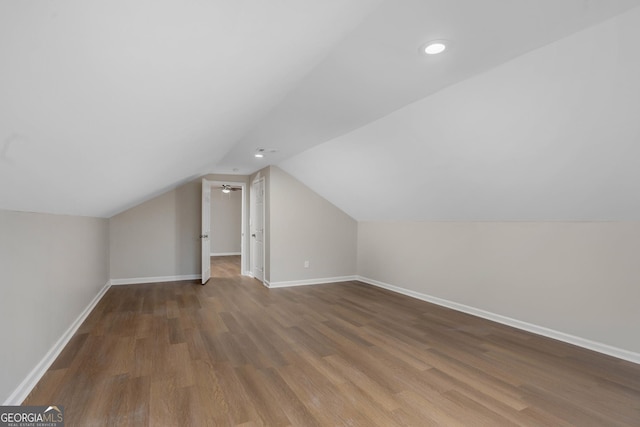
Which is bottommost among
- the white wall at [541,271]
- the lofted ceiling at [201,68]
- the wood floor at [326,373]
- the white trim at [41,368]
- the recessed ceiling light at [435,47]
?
the wood floor at [326,373]

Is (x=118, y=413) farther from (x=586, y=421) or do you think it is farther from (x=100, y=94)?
(x=586, y=421)

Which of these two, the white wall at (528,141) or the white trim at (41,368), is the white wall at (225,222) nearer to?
the white trim at (41,368)

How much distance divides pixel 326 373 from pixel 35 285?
2346 mm

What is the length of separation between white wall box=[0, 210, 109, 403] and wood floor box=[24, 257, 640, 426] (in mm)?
270

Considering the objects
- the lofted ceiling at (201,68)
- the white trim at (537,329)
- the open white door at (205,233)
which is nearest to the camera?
the lofted ceiling at (201,68)

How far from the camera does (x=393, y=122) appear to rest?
3.24 meters

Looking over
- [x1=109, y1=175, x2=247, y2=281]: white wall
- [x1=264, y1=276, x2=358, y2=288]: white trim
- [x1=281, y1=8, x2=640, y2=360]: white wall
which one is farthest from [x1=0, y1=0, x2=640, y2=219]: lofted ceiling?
[x1=109, y1=175, x2=247, y2=281]: white wall

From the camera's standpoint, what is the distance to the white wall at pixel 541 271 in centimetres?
301

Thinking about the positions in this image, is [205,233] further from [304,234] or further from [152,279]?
[304,234]

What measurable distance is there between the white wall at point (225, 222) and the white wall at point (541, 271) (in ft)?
23.7

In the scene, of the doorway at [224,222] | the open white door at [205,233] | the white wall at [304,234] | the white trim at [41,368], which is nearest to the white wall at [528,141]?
the white wall at [304,234]

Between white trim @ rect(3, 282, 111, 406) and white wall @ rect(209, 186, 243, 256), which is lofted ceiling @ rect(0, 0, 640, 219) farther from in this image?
white wall @ rect(209, 186, 243, 256)

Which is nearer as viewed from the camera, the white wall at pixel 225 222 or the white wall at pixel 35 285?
the white wall at pixel 35 285

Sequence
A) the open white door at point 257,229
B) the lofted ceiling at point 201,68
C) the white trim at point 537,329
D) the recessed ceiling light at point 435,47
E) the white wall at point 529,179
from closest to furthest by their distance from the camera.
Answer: the lofted ceiling at point 201,68 < the recessed ceiling light at point 435,47 < the white wall at point 529,179 < the white trim at point 537,329 < the open white door at point 257,229
